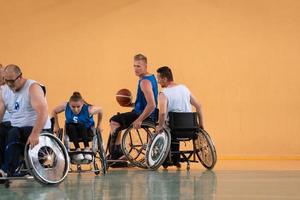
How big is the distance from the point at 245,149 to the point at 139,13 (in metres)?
2.26

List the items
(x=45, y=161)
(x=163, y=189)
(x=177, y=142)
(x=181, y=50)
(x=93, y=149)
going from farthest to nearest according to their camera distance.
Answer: (x=181, y=50) → (x=177, y=142) → (x=93, y=149) → (x=45, y=161) → (x=163, y=189)

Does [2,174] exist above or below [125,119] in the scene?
below

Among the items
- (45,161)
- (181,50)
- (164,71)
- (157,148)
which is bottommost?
(45,161)

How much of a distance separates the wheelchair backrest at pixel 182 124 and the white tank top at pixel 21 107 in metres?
2.16

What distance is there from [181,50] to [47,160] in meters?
5.47

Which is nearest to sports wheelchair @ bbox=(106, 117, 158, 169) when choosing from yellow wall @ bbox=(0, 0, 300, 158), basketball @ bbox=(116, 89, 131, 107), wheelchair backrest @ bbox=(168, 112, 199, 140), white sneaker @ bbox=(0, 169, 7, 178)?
wheelchair backrest @ bbox=(168, 112, 199, 140)

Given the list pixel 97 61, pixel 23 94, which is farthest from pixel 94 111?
pixel 97 61

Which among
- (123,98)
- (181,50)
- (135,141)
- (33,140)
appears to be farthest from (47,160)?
(181,50)

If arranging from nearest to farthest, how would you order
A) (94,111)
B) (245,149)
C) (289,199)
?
(289,199) < (94,111) < (245,149)

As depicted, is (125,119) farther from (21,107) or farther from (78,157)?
(21,107)

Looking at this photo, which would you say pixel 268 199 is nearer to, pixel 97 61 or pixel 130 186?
pixel 130 186

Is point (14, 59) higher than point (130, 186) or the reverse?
higher

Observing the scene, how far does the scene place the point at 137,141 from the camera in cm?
702

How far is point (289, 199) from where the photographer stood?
3514mm
